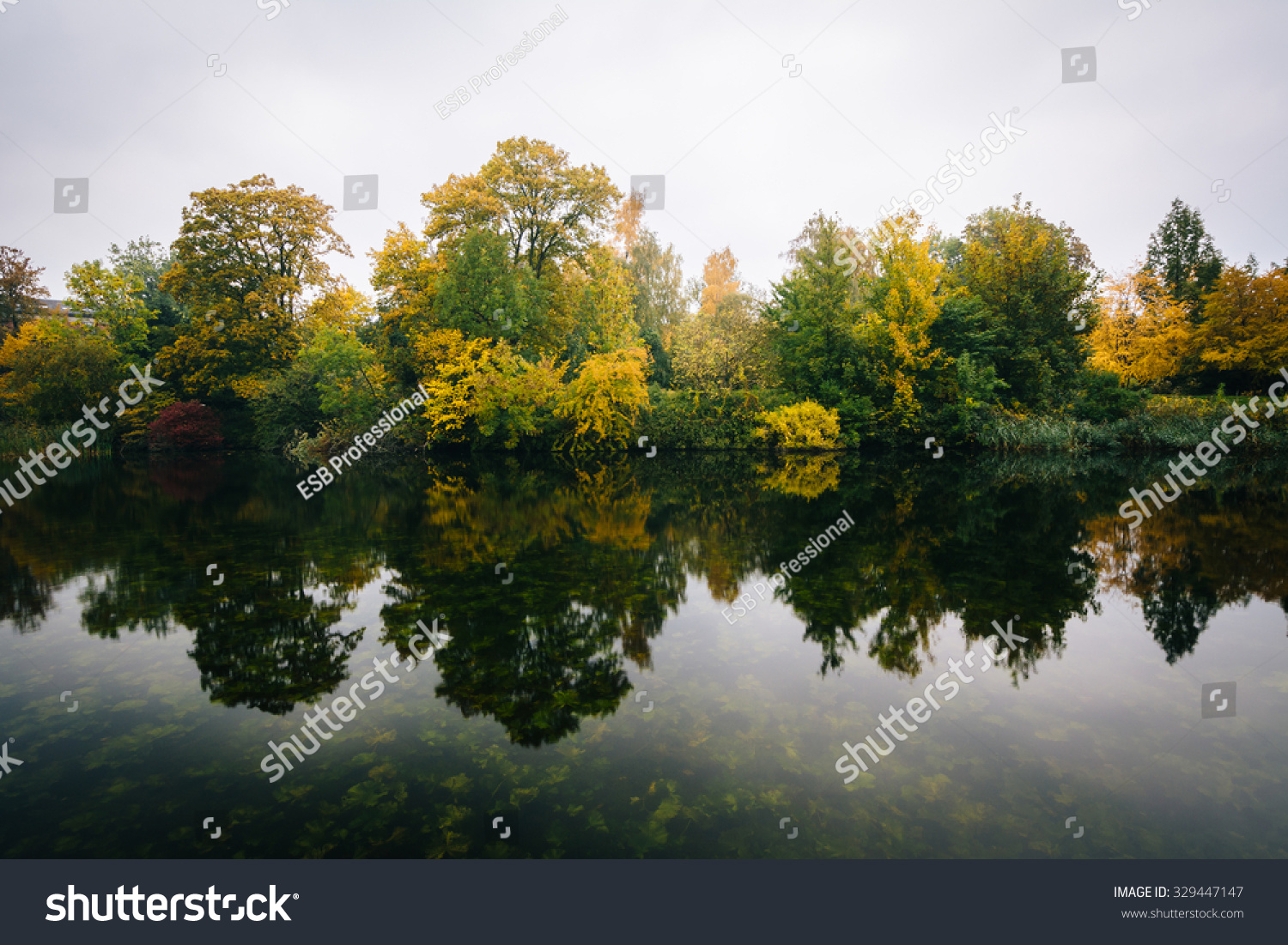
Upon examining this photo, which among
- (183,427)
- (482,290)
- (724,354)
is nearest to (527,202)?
(482,290)

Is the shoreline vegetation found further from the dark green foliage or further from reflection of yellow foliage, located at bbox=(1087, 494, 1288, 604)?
reflection of yellow foliage, located at bbox=(1087, 494, 1288, 604)

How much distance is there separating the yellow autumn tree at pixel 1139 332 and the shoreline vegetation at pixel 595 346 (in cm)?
12

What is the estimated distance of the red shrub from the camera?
30.1 metres

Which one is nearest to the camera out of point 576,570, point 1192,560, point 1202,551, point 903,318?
point 576,570

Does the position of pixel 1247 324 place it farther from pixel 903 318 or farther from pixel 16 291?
pixel 16 291

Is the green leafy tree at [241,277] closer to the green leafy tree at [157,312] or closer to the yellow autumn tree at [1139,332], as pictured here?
the green leafy tree at [157,312]

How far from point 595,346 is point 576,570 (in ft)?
71.2

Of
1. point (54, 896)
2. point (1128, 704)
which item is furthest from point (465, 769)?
point (1128, 704)

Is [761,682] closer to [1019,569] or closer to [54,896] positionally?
[54,896]

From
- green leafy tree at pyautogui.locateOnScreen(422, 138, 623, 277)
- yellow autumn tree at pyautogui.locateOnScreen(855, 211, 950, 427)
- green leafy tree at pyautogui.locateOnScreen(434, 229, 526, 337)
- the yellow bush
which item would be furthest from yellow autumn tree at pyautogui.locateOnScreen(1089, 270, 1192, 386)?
green leafy tree at pyautogui.locateOnScreen(434, 229, 526, 337)

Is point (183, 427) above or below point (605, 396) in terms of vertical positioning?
above

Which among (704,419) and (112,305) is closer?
(704,419)

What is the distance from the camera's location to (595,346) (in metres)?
28.7

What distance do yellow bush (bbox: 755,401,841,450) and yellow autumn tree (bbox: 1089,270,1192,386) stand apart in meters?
12.8
